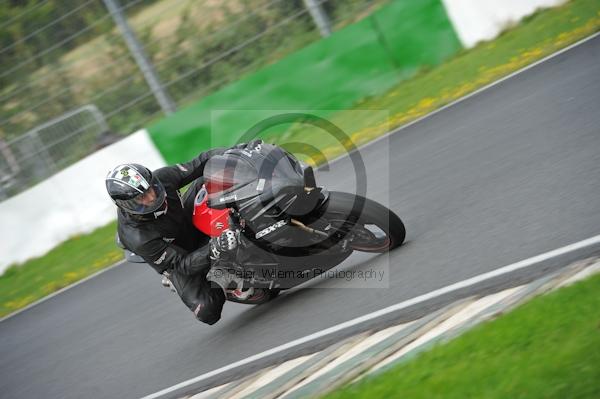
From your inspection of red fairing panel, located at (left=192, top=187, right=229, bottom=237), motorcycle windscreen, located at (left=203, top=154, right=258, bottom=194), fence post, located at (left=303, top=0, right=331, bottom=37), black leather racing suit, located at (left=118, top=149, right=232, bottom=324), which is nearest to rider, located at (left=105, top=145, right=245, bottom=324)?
black leather racing suit, located at (left=118, top=149, right=232, bottom=324)

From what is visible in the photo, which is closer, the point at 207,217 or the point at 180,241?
the point at 207,217

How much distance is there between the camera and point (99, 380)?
7426 mm

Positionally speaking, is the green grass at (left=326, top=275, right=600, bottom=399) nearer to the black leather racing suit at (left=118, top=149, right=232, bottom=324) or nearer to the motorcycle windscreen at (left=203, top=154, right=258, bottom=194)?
the motorcycle windscreen at (left=203, top=154, right=258, bottom=194)

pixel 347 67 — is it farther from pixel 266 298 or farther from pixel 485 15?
pixel 266 298

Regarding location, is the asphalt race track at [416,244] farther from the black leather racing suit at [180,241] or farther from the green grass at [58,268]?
the green grass at [58,268]

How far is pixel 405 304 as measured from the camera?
569 centimetres

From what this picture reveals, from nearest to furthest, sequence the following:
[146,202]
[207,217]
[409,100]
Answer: [146,202] → [207,217] → [409,100]

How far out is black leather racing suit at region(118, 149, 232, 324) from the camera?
21.6 ft

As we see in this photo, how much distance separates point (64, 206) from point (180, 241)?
7.38 meters

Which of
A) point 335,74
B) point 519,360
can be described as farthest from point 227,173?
point 335,74

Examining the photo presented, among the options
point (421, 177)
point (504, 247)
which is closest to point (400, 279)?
point (504, 247)

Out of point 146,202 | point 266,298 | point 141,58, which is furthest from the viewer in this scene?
point 141,58

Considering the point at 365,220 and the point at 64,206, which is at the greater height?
the point at 64,206

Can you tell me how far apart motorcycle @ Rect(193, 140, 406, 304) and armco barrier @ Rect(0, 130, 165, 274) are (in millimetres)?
7052
